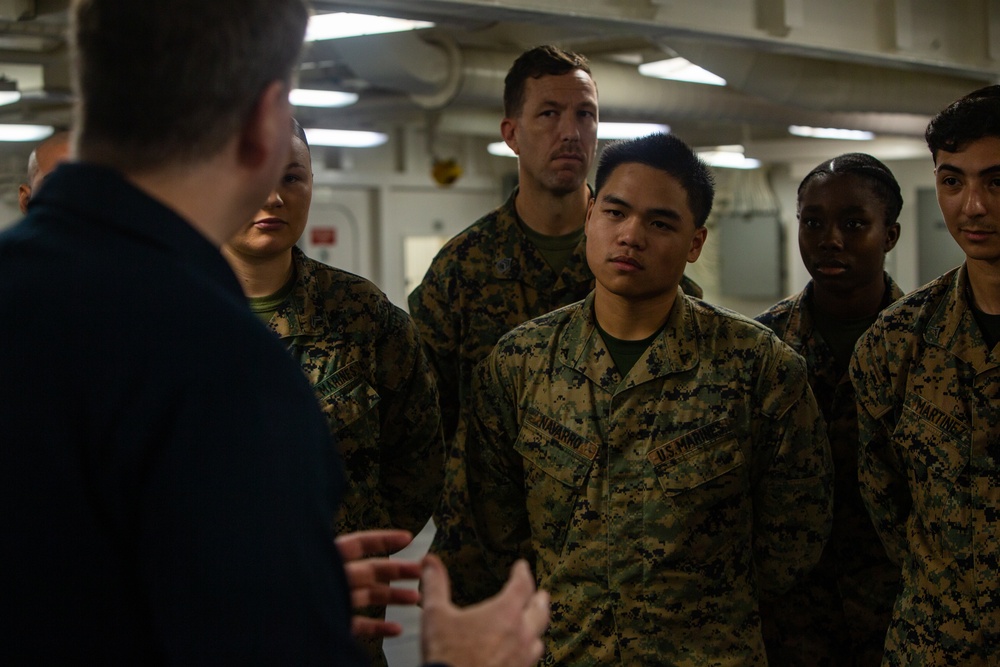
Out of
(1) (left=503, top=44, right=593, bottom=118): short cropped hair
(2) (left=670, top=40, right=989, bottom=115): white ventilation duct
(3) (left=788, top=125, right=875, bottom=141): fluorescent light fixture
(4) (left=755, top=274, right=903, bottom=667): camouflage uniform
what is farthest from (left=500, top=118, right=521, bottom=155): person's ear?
(3) (left=788, top=125, right=875, bottom=141): fluorescent light fixture

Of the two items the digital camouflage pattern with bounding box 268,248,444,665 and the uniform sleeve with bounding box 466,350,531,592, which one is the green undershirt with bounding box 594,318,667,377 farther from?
the digital camouflage pattern with bounding box 268,248,444,665

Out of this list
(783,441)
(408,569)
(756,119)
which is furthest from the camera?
(756,119)

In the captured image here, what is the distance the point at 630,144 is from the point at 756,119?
600 cm

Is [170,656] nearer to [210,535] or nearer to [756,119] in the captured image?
[210,535]

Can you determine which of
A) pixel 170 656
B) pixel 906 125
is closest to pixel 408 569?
pixel 170 656

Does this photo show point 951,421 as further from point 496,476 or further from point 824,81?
point 824,81

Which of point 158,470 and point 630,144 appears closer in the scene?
point 158,470

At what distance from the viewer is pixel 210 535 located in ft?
2.70

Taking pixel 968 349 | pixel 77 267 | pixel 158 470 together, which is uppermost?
pixel 77 267

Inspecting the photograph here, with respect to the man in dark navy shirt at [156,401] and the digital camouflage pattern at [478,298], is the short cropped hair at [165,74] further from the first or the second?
the digital camouflage pattern at [478,298]

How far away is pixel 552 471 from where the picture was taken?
2.24 meters

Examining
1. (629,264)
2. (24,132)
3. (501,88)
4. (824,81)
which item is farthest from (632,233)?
(24,132)

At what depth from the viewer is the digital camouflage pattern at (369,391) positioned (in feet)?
7.63

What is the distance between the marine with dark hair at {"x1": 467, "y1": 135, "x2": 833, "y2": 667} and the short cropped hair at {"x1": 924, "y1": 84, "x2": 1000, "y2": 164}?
54 cm
